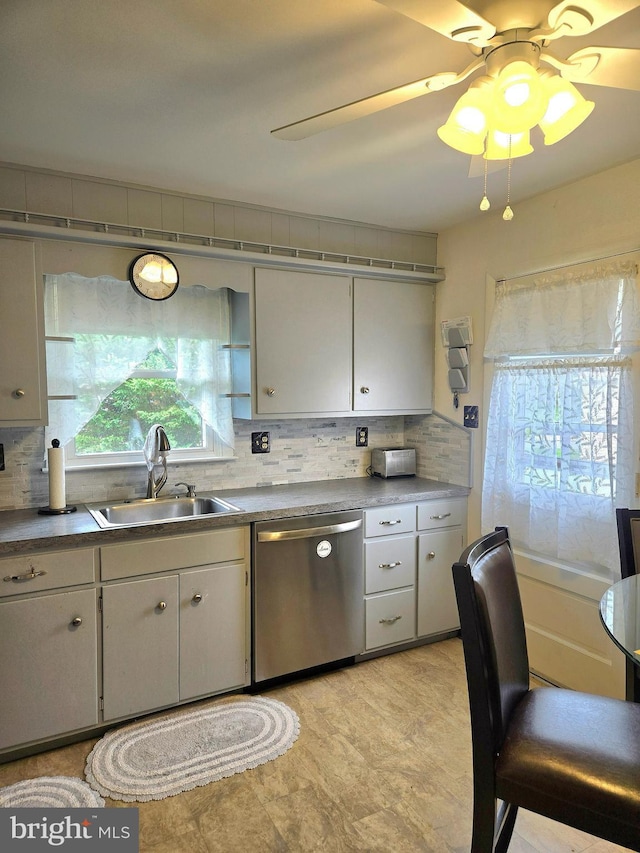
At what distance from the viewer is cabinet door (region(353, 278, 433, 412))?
10.6ft

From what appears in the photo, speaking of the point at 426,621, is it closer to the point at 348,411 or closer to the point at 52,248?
the point at 348,411

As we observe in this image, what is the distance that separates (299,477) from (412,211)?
1.65 meters

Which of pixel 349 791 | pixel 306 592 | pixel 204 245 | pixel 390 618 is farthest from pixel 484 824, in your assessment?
pixel 204 245

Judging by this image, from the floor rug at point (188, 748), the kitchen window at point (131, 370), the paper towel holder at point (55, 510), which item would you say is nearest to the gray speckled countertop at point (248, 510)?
the paper towel holder at point (55, 510)

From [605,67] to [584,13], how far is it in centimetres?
24

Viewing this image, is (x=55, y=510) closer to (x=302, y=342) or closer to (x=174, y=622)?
(x=174, y=622)

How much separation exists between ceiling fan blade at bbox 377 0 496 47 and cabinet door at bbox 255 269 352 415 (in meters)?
1.82

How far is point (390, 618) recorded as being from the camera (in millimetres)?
3027

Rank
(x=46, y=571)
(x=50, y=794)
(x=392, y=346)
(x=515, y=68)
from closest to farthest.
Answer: (x=515, y=68), (x=50, y=794), (x=46, y=571), (x=392, y=346)

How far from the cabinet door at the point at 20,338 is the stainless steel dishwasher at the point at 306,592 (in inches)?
45.2

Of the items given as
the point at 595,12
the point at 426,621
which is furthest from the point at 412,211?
the point at 426,621

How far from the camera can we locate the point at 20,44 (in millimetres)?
A: 1553

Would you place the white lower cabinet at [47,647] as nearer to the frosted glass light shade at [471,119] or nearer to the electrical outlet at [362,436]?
the electrical outlet at [362,436]

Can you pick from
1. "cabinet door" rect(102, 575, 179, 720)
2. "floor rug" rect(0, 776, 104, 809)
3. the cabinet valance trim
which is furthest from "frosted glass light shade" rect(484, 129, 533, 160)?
"floor rug" rect(0, 776, 104, 809)
